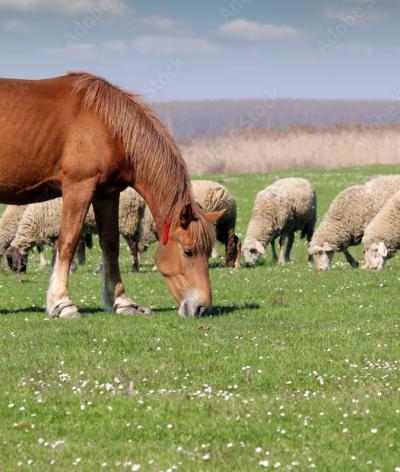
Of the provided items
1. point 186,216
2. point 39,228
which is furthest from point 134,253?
point 186,216

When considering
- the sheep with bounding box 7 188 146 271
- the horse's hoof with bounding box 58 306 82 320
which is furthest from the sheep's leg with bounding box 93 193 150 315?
the sheep with bounding box 7 188 146 271

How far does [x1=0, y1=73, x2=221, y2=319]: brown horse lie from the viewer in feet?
38.7

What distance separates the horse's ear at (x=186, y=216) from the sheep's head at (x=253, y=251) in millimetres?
11400

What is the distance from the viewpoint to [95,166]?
38.7 feet

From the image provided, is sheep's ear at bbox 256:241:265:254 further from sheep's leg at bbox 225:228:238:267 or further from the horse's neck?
the horse's neck

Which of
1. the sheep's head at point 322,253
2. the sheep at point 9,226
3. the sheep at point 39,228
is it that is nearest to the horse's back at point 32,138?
the sheep at point 39,228

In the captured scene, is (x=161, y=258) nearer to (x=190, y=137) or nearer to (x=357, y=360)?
(x=357, y=360)

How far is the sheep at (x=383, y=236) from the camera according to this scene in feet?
64.7

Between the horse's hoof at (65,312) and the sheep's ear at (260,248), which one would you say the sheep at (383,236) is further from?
the horse's hoof at (65,312)

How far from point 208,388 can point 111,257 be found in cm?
477

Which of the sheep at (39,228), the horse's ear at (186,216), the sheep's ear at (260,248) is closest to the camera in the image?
the horse's ear at (186,216)

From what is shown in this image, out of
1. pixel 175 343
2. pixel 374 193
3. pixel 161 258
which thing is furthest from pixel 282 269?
pixel 175 343

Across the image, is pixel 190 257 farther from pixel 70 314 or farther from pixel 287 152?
pixel 287 152

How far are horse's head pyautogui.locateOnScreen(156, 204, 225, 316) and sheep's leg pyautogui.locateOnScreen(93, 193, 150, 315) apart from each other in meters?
0.91
